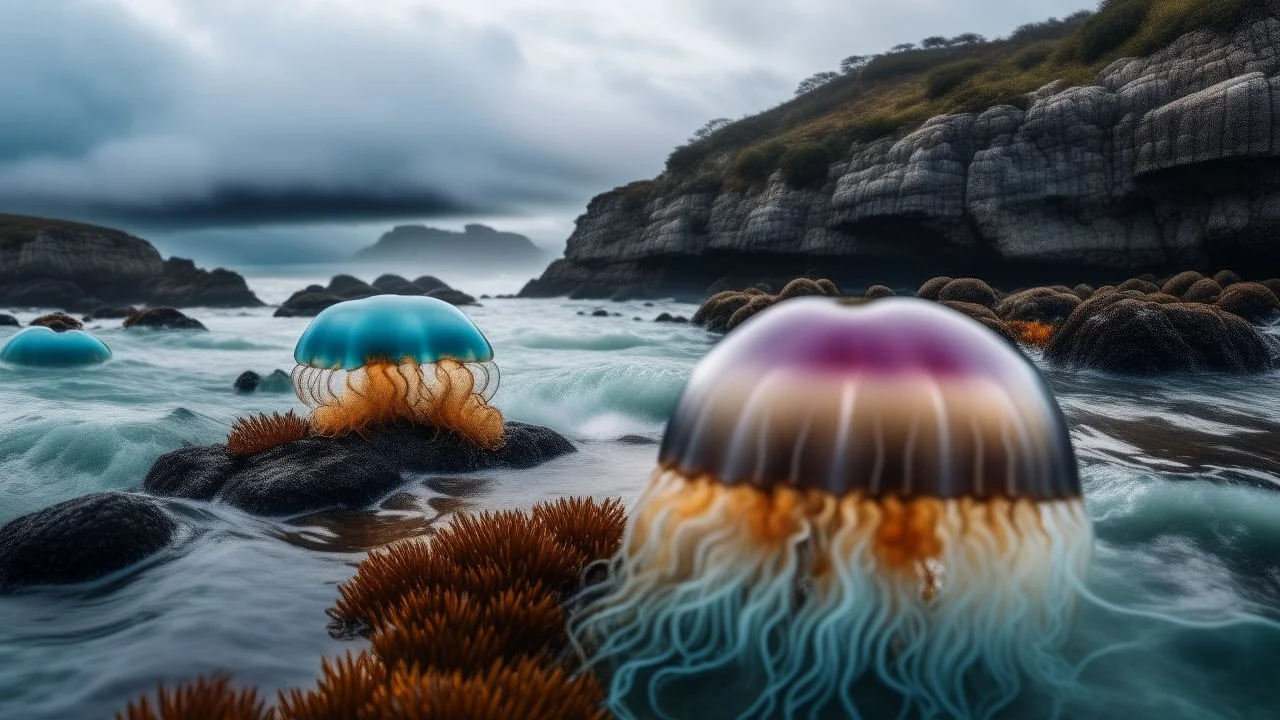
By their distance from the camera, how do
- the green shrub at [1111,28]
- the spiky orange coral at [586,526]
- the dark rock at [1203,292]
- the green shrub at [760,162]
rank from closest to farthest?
the spiky orange coral at [586,526] < the dark rock at [1203,292] < the green shrub at [1111,28] < the green shrub at [760,162]

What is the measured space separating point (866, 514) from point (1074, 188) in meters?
33.3

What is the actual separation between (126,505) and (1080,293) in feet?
86.3

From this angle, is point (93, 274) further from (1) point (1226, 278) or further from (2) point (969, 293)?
(1) point (1226, 278)

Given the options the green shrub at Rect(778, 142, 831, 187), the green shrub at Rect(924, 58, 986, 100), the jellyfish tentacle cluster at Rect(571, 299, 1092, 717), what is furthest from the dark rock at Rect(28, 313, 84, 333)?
the green shrub at Rect(924, 58, 986, 100)

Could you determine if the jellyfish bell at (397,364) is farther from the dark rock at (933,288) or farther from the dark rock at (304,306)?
the dark rock at (304,306)

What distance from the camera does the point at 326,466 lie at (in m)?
6.11

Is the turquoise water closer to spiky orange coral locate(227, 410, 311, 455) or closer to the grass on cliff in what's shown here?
spiky orange coral locate(227, 410, 311, 455)

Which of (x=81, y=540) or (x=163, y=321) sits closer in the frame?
(x=81, y=540)

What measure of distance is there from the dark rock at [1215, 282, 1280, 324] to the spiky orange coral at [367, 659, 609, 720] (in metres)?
21.7

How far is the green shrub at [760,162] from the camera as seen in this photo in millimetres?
45844

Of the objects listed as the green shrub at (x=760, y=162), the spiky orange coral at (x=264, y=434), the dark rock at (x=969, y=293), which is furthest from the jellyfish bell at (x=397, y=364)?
the green shrub at (x=760, y=162)

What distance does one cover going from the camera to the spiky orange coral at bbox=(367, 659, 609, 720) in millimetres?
2186

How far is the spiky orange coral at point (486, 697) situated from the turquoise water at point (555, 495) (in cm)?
93

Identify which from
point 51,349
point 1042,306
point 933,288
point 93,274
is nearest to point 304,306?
point 51,349
